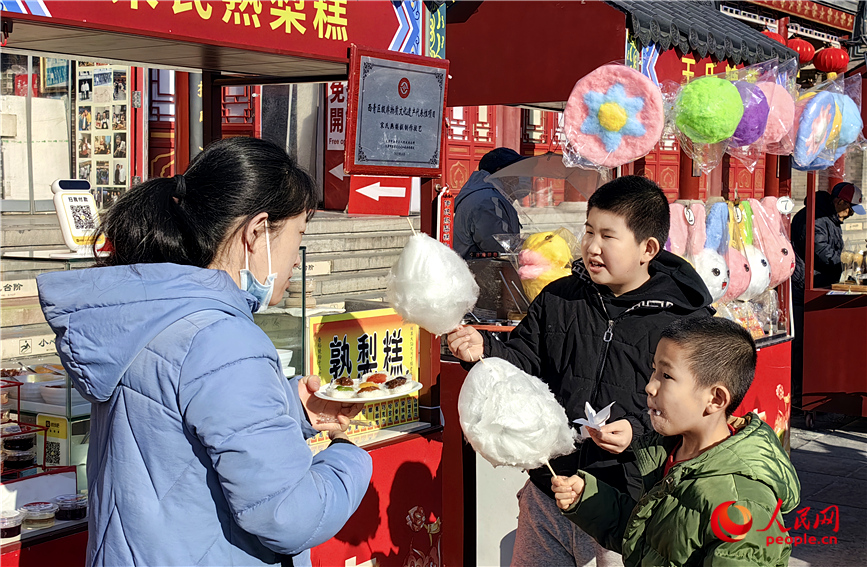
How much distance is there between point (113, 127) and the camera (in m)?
10.0

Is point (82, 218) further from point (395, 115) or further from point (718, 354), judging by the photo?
point (718, 354)

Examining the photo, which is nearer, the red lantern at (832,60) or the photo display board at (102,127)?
the red lantern at (832,60)

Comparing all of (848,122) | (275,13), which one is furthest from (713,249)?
(275,13)

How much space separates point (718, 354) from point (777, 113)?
10.6ft

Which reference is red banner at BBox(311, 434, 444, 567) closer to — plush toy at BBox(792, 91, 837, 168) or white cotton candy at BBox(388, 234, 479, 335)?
white cotton candy at BBox(388, 234, 479, 335)

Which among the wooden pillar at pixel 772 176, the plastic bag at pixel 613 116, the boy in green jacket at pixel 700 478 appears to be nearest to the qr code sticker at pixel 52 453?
the boy in green jacket at pixel 700 478

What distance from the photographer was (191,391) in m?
1.34

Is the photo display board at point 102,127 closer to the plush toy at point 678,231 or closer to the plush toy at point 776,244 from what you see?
the plush toy at point 678,231

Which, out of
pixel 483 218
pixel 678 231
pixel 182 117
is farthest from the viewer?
pixel 182 117

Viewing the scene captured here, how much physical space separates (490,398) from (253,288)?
954 mm

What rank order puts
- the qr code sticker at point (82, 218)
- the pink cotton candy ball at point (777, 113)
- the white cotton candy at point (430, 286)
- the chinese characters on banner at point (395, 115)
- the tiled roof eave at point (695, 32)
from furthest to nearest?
the pink cotton candy ball at point (777, 113) < the tiled roof eave at point (695, 32) < the qr code sticker at point (82, 218) < the chinese characters on banner at point (395, 115) < the white cotton candy at point (430, 286)

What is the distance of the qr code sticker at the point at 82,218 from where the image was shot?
314 cm

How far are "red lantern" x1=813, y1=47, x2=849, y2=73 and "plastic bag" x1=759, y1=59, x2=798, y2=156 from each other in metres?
2.44

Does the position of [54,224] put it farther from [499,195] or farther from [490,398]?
[490,398]
